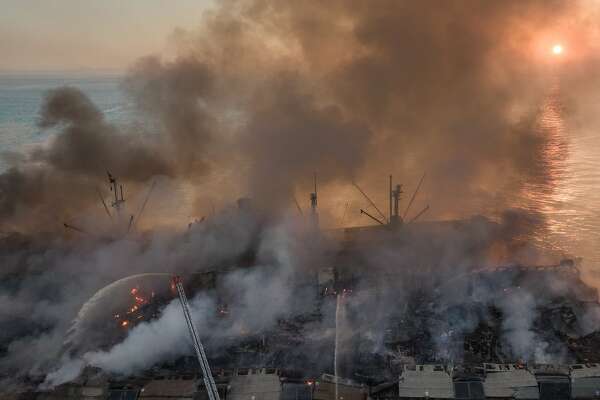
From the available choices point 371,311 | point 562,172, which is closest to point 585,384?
point 371,311

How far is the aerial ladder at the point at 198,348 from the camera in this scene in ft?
91.4

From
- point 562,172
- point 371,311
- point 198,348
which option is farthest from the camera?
point 562,172

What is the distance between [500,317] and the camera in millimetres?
34656

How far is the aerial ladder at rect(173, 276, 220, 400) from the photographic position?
1096 inches

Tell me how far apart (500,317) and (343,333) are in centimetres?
1115

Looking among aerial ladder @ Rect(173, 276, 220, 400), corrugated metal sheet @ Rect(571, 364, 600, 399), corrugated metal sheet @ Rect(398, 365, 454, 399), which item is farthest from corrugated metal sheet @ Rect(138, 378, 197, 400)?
corrugated metal sheet @ Rect(571, 364, 600, 399)

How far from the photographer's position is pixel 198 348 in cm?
3241

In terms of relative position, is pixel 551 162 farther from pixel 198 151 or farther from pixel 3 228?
pixel 3 228

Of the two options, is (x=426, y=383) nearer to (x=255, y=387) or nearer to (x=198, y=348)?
(x=255, y=387)

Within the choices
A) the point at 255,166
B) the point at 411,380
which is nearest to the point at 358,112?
the point at 255,166

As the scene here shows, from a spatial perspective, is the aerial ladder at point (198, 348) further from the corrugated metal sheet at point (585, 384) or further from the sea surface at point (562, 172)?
the sea surface at point (562, 172)

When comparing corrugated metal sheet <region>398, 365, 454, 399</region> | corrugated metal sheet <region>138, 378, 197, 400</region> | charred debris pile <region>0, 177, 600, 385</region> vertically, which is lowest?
corrugated metal sheet <region>138, 378, 197, 400</region>

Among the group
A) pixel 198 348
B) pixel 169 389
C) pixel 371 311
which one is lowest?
pixel 169 389

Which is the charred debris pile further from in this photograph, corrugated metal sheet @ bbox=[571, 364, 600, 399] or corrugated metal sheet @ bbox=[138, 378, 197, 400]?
corrugated metal sheet @ bbox=[571, 364, 600, 399]
